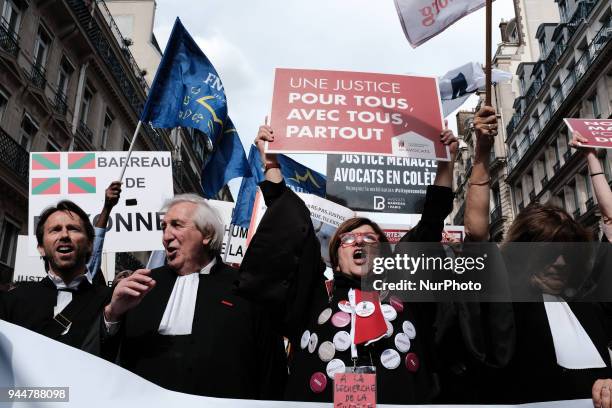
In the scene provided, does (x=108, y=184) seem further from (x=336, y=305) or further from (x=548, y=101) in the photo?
(x=548, y=101)

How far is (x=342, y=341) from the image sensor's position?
239cm

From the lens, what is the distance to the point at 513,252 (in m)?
2.37

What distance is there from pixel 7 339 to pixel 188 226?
3.70 feet

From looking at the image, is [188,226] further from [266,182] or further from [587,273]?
[587,273]

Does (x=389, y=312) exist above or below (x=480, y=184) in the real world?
below

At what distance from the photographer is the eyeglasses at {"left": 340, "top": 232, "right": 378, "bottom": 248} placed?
275 cm

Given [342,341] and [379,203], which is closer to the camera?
[342,341]

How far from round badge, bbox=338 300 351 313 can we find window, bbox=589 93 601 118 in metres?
26.8

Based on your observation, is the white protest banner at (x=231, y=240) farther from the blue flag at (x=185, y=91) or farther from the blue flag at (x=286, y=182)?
the blue flag at (x=185, y=91)

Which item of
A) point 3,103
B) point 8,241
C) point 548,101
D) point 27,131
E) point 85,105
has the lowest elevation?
point 8,241

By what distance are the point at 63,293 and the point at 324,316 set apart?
3.79ft

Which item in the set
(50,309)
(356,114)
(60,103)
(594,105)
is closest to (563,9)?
(594,105)

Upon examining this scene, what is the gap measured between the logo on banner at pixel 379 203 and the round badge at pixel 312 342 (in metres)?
4.40

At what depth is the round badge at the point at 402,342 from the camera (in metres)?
2.40
